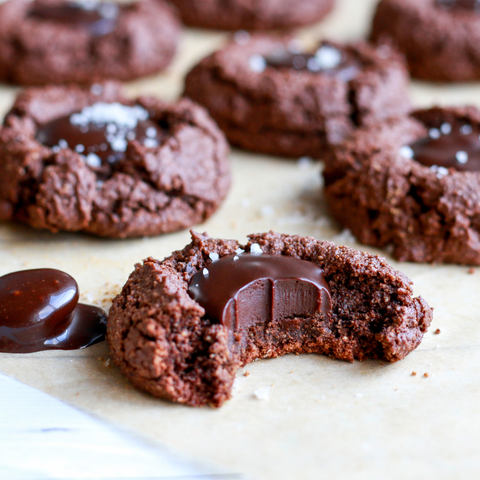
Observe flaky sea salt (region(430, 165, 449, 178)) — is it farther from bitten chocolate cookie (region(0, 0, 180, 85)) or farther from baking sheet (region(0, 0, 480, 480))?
bitten chocolate cookie (region(0, 0, 180, 85))

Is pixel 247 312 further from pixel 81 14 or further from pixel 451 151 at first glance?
pixel 81 14

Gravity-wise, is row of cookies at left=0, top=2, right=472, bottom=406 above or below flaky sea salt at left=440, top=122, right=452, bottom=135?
below

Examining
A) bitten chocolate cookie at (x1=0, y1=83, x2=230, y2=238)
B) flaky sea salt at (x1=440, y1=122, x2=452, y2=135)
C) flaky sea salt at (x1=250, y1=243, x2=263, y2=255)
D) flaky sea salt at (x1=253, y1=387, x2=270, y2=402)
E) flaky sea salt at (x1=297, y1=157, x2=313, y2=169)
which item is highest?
flaky sea salt at (x1=440, y1=122, x2=452, y2=135)

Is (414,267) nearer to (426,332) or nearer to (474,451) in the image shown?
(426,332)

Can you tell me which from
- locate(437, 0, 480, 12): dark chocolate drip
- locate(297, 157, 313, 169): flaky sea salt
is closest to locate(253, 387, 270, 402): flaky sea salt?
locate(297, 157, 313, 169): flaky sea salt

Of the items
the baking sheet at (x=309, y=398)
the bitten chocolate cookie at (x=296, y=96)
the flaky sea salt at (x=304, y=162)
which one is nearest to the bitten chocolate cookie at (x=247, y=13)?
the bitten chocolate cookie at (x=296, y=96)

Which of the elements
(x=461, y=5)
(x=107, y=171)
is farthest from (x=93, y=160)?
(x=461, y=5)

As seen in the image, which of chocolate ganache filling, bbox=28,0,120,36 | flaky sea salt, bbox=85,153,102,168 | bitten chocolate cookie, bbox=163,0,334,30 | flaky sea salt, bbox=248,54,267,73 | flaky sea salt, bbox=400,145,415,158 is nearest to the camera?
flaky sea salt, bbox=85,153,102,168

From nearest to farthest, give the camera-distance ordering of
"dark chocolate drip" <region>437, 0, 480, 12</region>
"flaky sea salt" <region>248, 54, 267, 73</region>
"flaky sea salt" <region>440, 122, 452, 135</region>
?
1. "flaky sea salt" <region>440, 122, 452, 135</region>
2. "flaky sea salt" <region>248, 54, 267, 73</region>
3. "dark chocolate drip" <region>437, 0, 480, 12</region>
